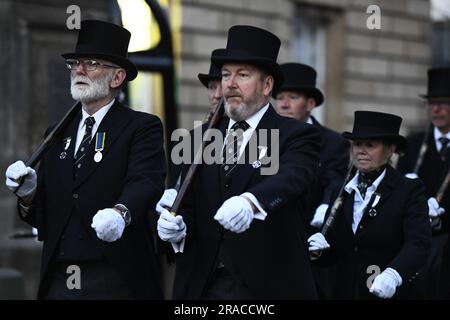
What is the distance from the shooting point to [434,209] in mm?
7152

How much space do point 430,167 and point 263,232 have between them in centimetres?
341

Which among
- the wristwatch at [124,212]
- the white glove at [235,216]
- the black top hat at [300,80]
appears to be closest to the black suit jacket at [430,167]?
the black top hat at [300,80]

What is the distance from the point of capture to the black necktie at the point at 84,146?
5.31 meters

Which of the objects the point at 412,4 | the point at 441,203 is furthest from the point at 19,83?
the point at 412,4

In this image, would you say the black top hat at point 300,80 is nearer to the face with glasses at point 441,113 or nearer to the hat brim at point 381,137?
the face with glasses at point 441,113

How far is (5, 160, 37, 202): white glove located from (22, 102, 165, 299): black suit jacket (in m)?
0.13

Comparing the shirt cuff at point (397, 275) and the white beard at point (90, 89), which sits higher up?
the white beard at point (90, 89)

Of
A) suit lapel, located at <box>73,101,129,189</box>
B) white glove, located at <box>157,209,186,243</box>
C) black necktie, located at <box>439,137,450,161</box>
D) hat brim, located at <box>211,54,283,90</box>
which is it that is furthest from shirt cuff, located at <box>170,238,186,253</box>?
black necktie, located at <box>439,137,450,161</box>

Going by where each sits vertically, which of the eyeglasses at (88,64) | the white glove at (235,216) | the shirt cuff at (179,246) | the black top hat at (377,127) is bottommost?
the shirt cuff at (179,246)

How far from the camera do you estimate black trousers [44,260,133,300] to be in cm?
523

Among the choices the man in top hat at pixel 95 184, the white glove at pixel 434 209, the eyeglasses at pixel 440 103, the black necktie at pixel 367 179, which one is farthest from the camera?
the eyeglasses at pixel 440 103

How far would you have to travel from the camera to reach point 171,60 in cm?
989

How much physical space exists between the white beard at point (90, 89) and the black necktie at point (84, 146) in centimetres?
13
